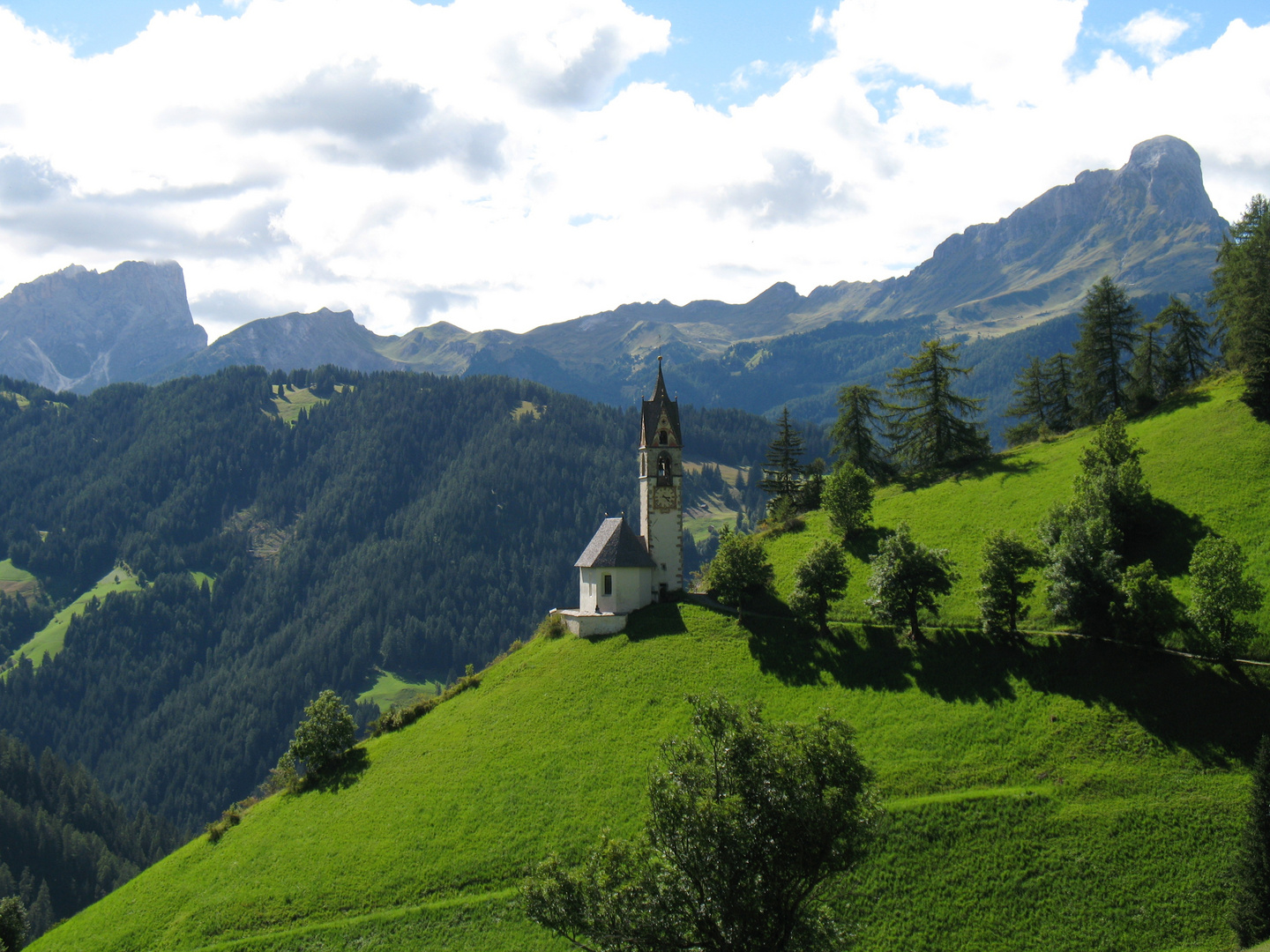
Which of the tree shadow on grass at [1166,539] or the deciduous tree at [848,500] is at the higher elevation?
the deciduous tree at [848,500]

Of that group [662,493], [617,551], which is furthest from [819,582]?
[662,493]

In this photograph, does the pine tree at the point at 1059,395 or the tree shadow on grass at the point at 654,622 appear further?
the pine tree at the point at 1059,395

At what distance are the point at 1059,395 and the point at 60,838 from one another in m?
181

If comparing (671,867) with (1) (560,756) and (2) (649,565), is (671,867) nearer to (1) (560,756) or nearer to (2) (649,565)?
(1) (560,756)

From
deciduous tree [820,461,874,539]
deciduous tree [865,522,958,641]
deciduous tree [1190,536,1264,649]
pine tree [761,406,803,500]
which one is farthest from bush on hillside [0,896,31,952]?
deciduous tree [1190,536,1264,649]

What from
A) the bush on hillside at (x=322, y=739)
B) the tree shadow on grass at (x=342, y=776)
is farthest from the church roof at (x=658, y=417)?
the tree shadow on grass at (x=342, y=776)

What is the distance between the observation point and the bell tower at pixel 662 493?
77.4 metres

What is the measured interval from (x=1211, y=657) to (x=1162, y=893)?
14.9m

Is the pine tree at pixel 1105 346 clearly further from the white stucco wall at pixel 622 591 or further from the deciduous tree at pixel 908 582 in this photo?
the white stucco wall at pixel 622 591

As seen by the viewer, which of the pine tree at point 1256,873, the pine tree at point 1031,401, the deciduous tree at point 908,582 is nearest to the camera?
the pine tree at point 1256,873

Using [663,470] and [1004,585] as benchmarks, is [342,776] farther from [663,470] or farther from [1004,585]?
[1004,585]

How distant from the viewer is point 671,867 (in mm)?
27062

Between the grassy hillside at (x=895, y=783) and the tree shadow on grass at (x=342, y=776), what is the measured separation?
51 centimetres

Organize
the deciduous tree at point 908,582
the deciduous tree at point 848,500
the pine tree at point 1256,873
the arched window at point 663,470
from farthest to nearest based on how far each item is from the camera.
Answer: the arched window at point 663,470, the deciduous tree at point 848,500, the deciduous tree at point 908,582, the pine tree at point 1256,873
